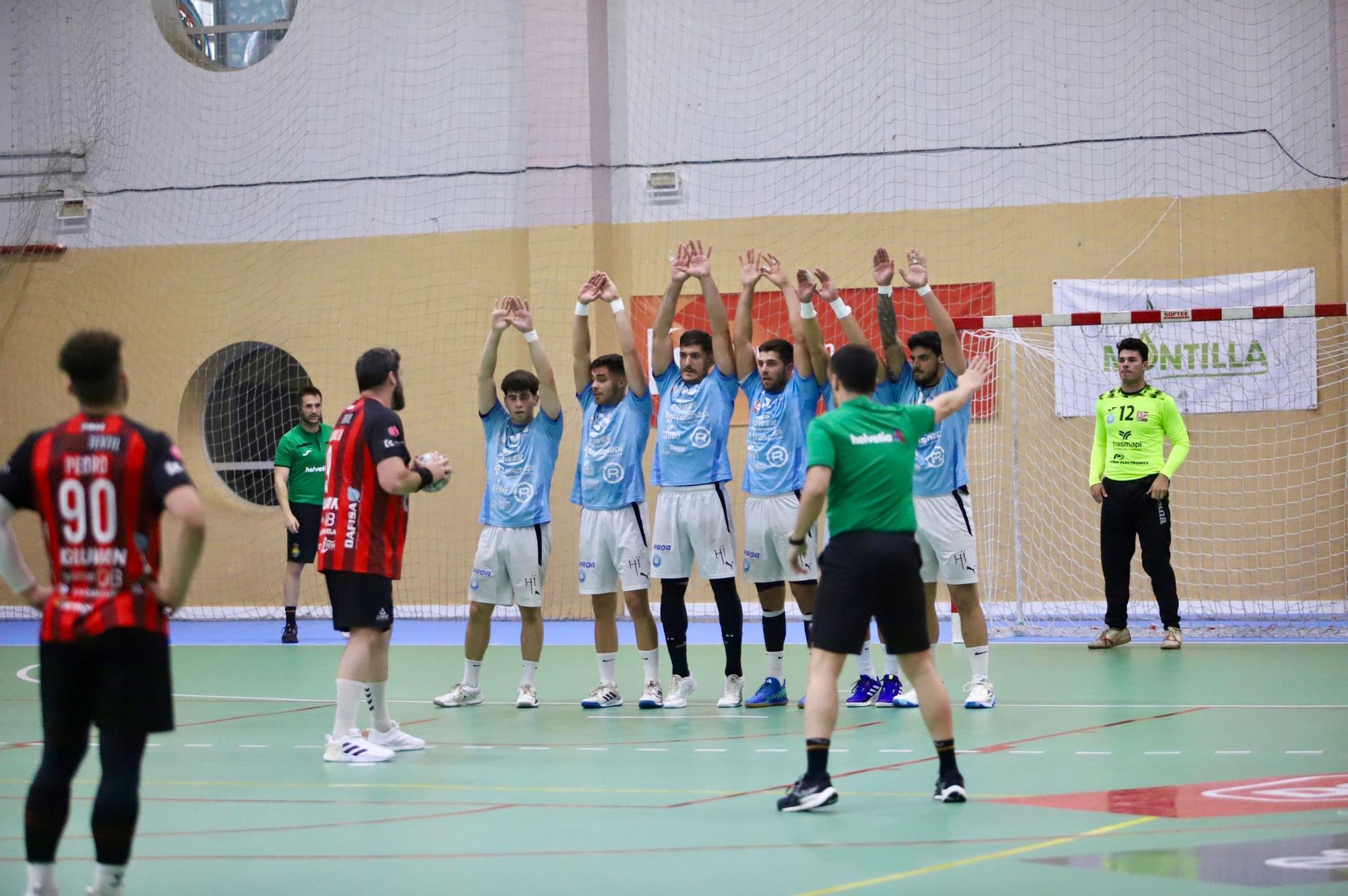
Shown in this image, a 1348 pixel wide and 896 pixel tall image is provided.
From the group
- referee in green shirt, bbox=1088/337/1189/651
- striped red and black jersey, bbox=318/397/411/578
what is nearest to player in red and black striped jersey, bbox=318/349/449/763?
striped red and black jersey, bbox=318/397/411/578

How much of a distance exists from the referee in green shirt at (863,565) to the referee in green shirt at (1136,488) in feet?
20.6

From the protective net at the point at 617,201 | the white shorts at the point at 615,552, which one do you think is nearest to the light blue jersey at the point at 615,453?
the white shorts at the point at 615,552

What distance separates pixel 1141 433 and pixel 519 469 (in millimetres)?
5349

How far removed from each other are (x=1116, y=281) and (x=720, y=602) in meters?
7.46

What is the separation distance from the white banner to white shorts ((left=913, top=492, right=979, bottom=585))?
20.0 feet

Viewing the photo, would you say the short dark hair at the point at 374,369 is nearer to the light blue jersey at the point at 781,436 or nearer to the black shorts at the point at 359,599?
the black shorts at the point at 359,599

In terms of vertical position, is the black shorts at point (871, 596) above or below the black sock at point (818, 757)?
above

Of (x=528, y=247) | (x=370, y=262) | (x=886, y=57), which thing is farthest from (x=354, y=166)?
(x=886, y=57)

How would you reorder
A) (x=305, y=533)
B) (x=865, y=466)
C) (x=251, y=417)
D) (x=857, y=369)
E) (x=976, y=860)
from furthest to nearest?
(x=251, y=417)
(x=305, y=533)
(x=857, y=369)
(x=865, y=466)
(x=976, y=860)

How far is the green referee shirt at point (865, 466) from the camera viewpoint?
19.6 ft

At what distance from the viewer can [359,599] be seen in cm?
733

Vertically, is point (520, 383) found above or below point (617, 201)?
below

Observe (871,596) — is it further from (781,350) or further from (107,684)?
(781,350)

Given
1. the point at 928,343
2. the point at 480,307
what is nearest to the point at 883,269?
the point at 928,343
